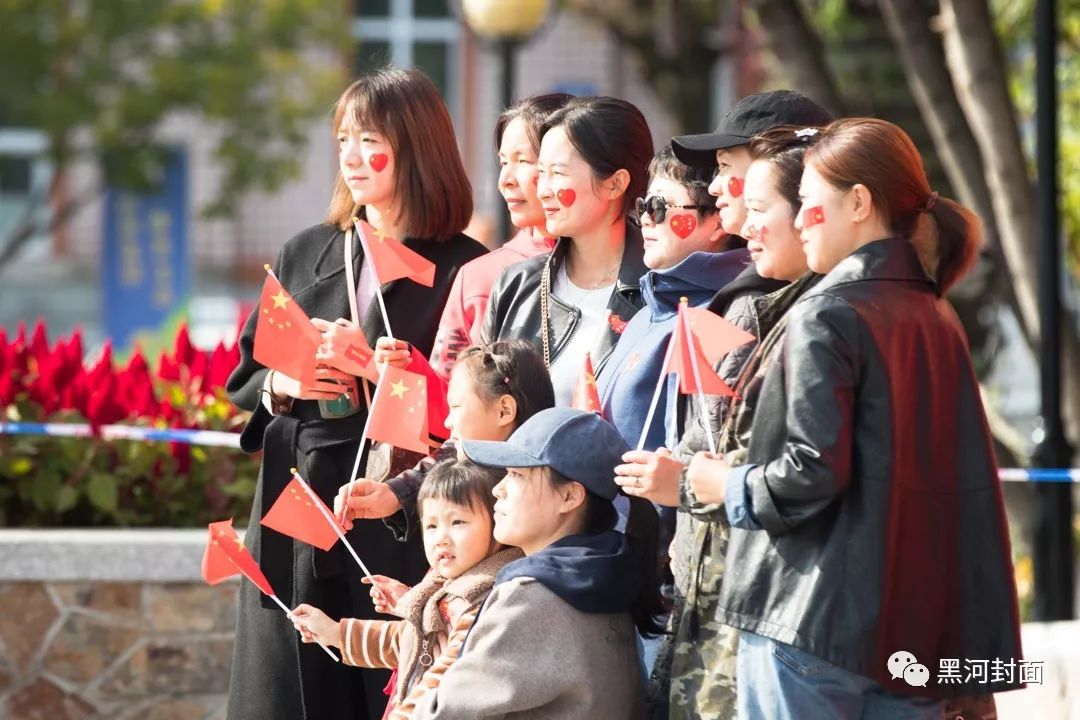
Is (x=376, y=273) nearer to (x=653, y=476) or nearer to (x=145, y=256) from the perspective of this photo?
(x=653, y=476)

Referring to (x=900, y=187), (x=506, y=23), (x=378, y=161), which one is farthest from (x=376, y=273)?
(x=506, y=23)

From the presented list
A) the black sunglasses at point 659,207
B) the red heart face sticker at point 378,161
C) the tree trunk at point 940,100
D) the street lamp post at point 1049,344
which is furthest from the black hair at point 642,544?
the tree trunk at point 940,100

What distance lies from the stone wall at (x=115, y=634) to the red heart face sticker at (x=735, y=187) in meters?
2.72

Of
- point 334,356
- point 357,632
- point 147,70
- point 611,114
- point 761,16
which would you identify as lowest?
point 357,632

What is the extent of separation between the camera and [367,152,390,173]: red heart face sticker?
4.34 meters

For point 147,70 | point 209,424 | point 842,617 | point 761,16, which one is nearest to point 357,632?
point 842,617

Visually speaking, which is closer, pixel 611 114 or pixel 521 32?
pixel 611 114

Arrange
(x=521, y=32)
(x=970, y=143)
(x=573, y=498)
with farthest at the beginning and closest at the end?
(x=521, y=32)
(x=970, y=143)
(x=573, y=498)

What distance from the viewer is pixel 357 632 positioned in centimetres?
387

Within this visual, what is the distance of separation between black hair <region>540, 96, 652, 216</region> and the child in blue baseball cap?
2.29 feet

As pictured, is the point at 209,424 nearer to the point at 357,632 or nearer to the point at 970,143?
the point at 357,632

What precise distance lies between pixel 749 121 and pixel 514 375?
0.73 meters

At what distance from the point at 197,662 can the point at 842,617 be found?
126 inches

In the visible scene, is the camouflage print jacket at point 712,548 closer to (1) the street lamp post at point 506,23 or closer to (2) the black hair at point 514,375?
(2) the black hair at point 514,375
